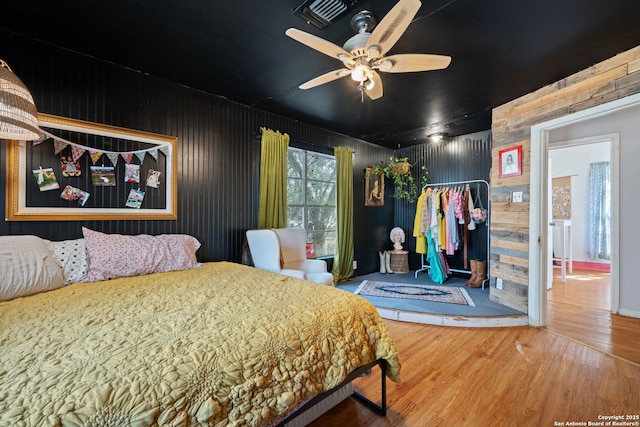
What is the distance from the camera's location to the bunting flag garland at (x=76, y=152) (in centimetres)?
205

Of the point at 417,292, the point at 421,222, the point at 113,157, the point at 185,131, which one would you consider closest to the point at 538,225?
the point at 417,292

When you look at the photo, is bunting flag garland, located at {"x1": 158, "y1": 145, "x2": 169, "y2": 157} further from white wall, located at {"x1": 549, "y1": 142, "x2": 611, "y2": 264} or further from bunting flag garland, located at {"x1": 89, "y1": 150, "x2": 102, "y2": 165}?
white wall, located at {"x1": 549, "y1": 142, "x2": 611, "y2": 264}

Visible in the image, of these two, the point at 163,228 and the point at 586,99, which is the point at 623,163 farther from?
the point at 163,228

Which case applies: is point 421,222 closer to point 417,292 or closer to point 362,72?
point 417,292

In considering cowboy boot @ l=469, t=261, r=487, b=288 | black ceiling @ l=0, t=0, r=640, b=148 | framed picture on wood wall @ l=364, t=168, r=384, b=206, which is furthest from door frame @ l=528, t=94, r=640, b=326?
framed picture on wood wall @ l=364, t=168, r=384, b=206

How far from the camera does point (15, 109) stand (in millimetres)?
1466

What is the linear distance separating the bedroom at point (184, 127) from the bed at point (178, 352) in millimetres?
1070

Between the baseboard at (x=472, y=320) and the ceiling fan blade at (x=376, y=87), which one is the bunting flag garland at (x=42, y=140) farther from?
the baseboard at (x=472, y=320)

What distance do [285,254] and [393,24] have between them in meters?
2.26

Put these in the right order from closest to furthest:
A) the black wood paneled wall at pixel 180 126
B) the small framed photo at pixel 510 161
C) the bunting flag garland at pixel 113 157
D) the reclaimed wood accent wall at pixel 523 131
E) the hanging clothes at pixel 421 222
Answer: the black wood paneled wall at pixel 180 126 < the reclaimed wood accent wall at pixel 523 131 < the bunting flag garland at pixel 113 157 < the small framed photo at pixel 510 161 < the hanging clothes at pixel 421 222

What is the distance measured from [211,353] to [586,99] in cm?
327

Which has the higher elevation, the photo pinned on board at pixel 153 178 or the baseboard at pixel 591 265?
the photo pinned on board at pixel 153 178

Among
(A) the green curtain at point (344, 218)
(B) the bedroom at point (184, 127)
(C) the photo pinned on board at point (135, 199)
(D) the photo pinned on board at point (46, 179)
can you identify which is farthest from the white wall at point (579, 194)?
(D) the photo pinned on board at point (46, 179)

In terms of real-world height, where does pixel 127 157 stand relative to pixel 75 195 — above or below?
above
